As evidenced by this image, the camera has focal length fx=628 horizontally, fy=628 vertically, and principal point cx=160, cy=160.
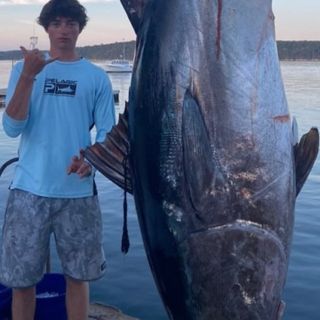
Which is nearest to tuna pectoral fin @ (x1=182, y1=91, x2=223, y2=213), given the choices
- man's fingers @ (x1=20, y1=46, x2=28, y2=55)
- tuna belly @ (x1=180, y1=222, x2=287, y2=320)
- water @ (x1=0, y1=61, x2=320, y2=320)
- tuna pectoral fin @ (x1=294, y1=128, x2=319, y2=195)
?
tuna belly @ (x1=180, y1=222, x2=287, y2=320)

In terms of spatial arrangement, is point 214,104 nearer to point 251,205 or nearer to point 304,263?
point 251,205

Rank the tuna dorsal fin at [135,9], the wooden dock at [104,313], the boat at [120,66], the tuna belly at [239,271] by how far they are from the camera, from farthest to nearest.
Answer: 1. the boat at [120,66]
2. the wooden dock at [104,313]
3. the tuna dorsal fin at [135,9]
4. the tuna belly at [239,271]

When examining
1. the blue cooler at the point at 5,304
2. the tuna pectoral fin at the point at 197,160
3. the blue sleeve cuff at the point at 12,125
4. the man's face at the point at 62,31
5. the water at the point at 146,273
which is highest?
the man's face at the point at 62,31

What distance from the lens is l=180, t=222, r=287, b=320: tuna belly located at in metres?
2.07

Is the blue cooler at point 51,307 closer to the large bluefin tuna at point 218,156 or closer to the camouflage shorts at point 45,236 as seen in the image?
the camouflage shorts at point 45,236

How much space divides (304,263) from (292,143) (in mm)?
5539

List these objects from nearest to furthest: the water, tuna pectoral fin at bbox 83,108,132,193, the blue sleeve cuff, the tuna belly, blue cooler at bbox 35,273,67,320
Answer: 1. the tuna belly
2. tuna pectoral fin at bbox 83,108,132,193
3. the blue sleeve cuff
4. blue cooler at bbox 35,273,67,320
5. the water

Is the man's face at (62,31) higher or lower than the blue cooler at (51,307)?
higher

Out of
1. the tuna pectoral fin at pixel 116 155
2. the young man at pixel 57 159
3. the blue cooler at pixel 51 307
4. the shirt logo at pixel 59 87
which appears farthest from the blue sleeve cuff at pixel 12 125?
the blue cooler at pixel 51 307

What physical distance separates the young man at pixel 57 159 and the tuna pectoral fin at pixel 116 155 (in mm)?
810

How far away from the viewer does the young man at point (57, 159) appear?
3.30m

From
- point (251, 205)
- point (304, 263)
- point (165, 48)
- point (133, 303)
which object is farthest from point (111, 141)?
point (304, 263)

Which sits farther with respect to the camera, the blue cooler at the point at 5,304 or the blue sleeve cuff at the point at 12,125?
the blue cooler at the point at 5,304

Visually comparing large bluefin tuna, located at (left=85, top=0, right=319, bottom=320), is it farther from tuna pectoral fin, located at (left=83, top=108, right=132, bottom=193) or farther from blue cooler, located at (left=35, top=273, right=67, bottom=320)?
blue cooler, located at (left=35, top=273, right=67, bottom=320)
